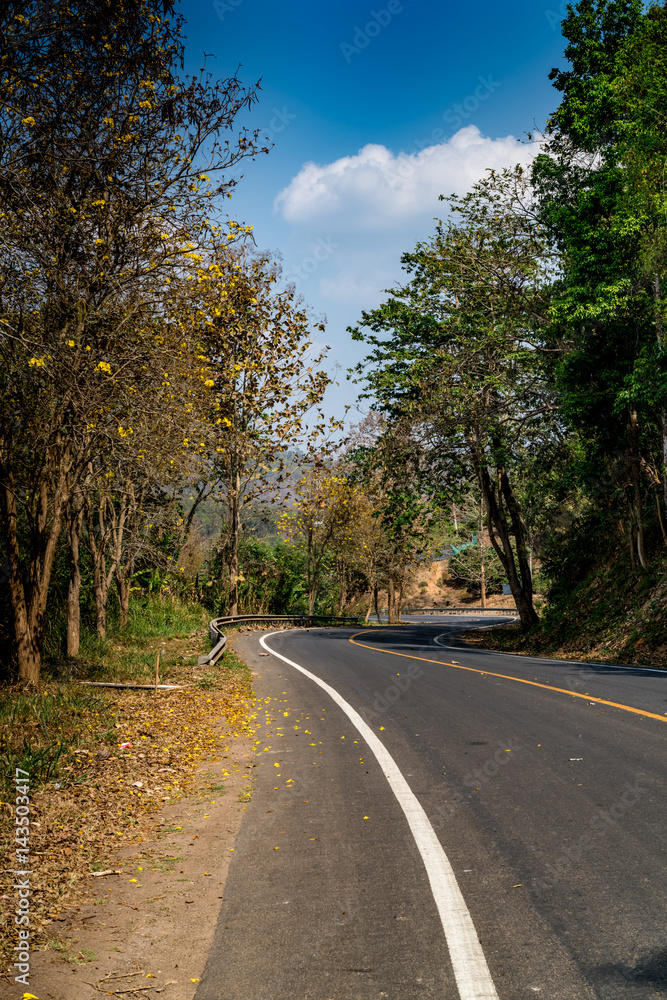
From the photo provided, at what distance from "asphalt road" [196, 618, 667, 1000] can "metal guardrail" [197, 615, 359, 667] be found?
623cm

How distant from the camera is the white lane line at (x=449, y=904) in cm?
320

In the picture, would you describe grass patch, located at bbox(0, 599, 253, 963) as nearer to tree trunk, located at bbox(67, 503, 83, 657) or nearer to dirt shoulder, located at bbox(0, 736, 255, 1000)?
dirt shoulder, located at bbox(0, 736, 255, 1000)

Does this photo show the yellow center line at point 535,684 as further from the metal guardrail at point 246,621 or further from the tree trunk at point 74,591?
the tree trunk at point 74,591

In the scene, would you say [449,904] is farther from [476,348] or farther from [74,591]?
[476,348]

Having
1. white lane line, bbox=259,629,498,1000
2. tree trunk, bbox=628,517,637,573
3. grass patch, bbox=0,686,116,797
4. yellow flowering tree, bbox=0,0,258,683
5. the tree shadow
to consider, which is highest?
yellow flowering tree, bbox=0,0,258,683

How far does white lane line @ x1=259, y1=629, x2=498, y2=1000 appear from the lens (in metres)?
3.20

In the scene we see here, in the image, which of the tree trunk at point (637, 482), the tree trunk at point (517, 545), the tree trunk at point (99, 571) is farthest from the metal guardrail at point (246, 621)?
the tree trunk at point (637, 482)

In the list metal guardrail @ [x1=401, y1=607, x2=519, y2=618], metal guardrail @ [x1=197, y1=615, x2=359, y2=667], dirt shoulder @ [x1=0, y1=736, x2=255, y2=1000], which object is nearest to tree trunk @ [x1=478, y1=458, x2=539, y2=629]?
metal guardrail @ [x1=197, y1=615, x2=359, y2=667]

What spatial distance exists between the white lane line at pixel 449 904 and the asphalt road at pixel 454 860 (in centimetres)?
1

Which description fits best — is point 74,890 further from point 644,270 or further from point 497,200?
point 497,200

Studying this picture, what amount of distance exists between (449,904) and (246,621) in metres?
26.4

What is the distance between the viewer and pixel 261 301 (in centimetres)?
2795

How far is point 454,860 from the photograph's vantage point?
4.53 metres

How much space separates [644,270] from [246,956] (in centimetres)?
1724
